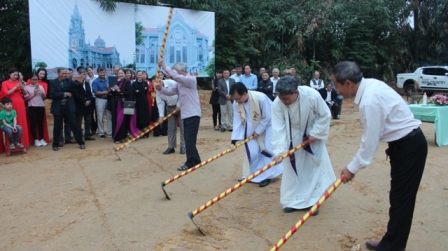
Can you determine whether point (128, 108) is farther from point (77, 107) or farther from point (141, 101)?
point (77, 107)

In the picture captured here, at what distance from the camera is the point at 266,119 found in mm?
6242

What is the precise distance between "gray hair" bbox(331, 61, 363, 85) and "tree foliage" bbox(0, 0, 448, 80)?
13483mm

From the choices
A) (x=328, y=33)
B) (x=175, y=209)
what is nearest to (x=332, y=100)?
(x=328, y=33)

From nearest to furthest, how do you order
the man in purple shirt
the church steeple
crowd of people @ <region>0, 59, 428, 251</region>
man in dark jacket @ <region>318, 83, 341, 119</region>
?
crowd of people @ <region>0, 59, 428, 251</region>
the man in purple shirt
the church steeple
man in dark jacket @ <region>318, 83, 341, 119</region>

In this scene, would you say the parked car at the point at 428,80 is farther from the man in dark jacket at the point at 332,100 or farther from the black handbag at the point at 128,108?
the black handbag at the point at 128,108

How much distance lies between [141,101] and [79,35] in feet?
13.4

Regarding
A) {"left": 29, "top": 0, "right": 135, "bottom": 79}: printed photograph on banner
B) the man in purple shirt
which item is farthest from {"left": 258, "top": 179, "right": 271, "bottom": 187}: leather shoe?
{"left": 29, "top": 0, "right": 135, "bottom": 79}: printed photograph on banner

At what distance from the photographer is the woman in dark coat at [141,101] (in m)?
10.8

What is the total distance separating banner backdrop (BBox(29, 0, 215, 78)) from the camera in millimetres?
12531

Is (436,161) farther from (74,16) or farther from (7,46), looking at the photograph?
(7,46)

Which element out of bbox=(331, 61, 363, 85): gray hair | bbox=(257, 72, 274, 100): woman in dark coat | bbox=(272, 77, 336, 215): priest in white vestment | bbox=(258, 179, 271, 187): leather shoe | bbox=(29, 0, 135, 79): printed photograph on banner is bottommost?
bbox=(258, 179, 271, 187): leather shoe

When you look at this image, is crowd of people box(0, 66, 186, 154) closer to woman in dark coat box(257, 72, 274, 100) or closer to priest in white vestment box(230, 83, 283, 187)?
priest in white vestment box(230, 83, 283, 187)

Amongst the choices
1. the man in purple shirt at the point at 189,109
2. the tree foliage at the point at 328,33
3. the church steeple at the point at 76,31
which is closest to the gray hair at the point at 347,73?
the man in purple shirt at the point at 189,109

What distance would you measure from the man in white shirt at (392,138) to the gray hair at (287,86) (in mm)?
1057
